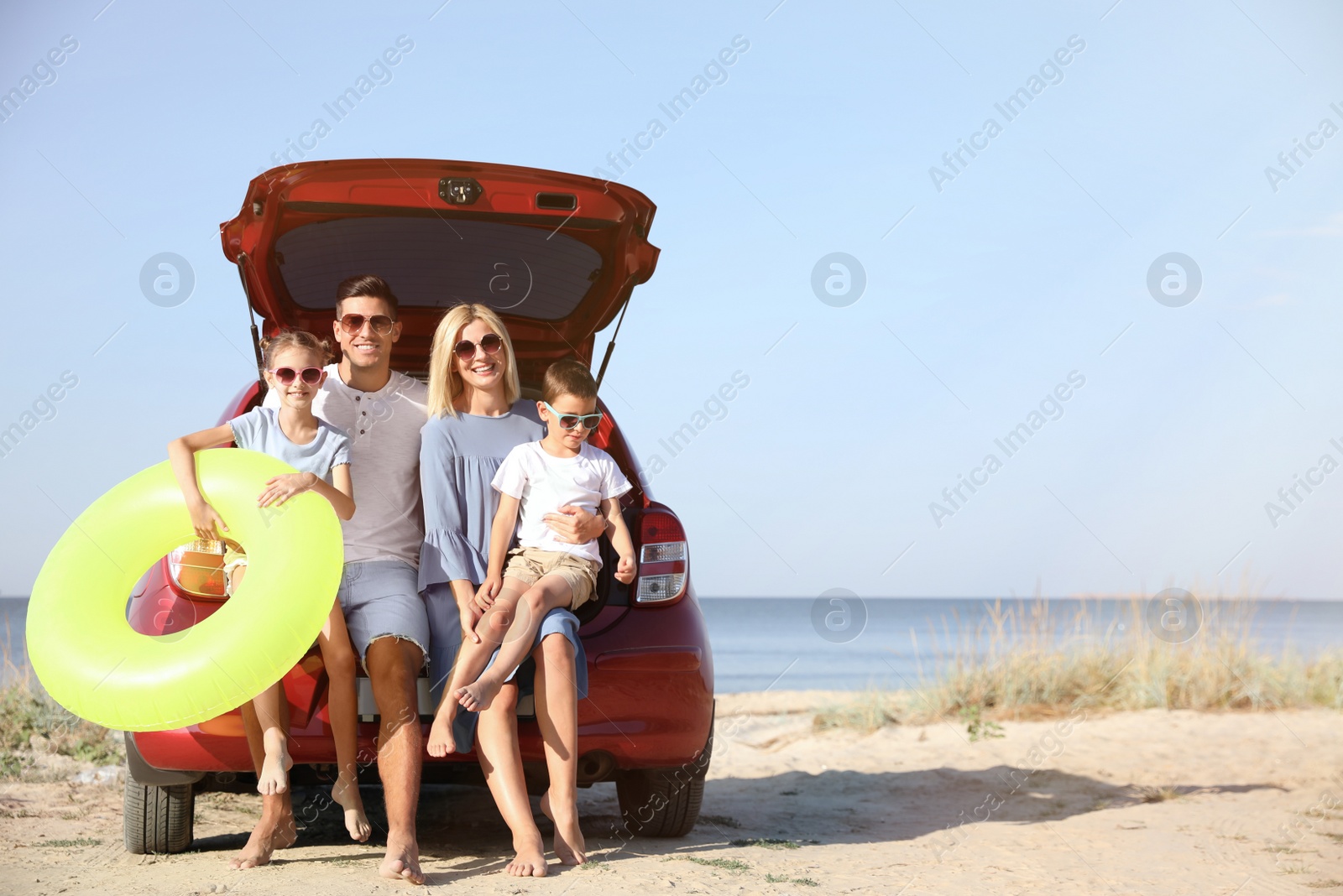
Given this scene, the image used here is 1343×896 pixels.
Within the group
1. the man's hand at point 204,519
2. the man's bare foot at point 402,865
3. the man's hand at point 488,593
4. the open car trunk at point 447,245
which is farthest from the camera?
the open car trunk at point 447,245

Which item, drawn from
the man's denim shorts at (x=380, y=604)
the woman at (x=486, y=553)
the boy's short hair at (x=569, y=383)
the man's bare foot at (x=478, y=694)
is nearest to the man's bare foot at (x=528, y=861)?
the woman at (x=486, y=553)

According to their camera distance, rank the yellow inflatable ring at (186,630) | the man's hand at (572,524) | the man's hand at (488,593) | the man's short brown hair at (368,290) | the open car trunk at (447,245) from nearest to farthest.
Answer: the yellow inflatable ring at (186,630) < the man's hand at (488,593) < the man's hand at (572,524) < the open car trunk at (447,245) < the man's short brown hair at (368,290)

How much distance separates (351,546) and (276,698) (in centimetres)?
59

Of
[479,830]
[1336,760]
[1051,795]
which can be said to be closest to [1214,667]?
[1336,760]

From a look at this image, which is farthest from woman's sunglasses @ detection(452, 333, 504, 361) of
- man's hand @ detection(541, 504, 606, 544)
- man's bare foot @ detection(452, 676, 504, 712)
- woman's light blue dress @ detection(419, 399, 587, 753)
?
man's bare foot @ detection(452, 676, 504, 712)

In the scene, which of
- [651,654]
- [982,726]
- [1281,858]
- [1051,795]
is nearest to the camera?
[651,654]

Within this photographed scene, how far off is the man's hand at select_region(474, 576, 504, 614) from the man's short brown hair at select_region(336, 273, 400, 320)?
107 centimetres

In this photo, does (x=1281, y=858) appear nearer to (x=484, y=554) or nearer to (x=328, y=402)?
(x=484, y=554)

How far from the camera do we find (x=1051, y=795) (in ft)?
18.1

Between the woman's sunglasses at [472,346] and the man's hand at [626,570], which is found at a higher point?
the woman's sunglasses at [472,346]

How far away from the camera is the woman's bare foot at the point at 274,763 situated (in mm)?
3211

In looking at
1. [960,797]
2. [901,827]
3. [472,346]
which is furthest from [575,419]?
[960,797]

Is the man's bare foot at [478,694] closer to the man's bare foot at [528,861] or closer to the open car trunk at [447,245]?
the man's bare foot at [528,861]

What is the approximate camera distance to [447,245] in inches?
164
